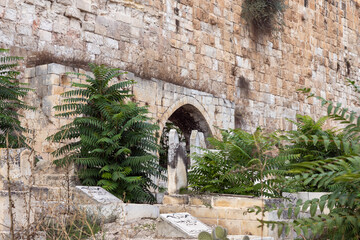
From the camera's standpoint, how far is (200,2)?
1204cm

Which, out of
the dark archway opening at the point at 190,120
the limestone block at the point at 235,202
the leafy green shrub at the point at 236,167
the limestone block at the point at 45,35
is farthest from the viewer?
the dark archway opening at the point at 190,120

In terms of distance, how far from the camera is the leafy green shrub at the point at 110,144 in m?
7.00

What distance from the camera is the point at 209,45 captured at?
1219cm

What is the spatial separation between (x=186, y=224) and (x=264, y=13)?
956cm

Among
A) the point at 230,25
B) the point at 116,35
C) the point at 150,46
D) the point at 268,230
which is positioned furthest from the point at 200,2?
the point at 268,230

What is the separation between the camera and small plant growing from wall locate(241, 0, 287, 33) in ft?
43.7

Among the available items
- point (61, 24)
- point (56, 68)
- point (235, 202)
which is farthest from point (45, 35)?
point (235, 202)

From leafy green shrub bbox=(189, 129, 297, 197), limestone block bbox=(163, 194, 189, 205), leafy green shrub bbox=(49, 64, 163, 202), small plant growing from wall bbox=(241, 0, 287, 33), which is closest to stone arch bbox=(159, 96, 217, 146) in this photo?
small plant growing from wall bbox=(241, 0, 287, 33)

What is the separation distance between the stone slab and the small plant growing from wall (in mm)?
8974

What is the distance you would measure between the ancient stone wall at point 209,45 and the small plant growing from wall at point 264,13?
0.78 ft

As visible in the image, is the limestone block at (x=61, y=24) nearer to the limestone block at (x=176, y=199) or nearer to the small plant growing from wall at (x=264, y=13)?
the limestone block at (x=176, y=199)

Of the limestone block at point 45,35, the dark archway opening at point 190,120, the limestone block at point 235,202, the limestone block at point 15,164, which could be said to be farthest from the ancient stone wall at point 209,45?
the limestone block at point 235,202

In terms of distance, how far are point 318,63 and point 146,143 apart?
10.4 metres

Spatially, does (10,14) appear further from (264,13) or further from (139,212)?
(264,13)
